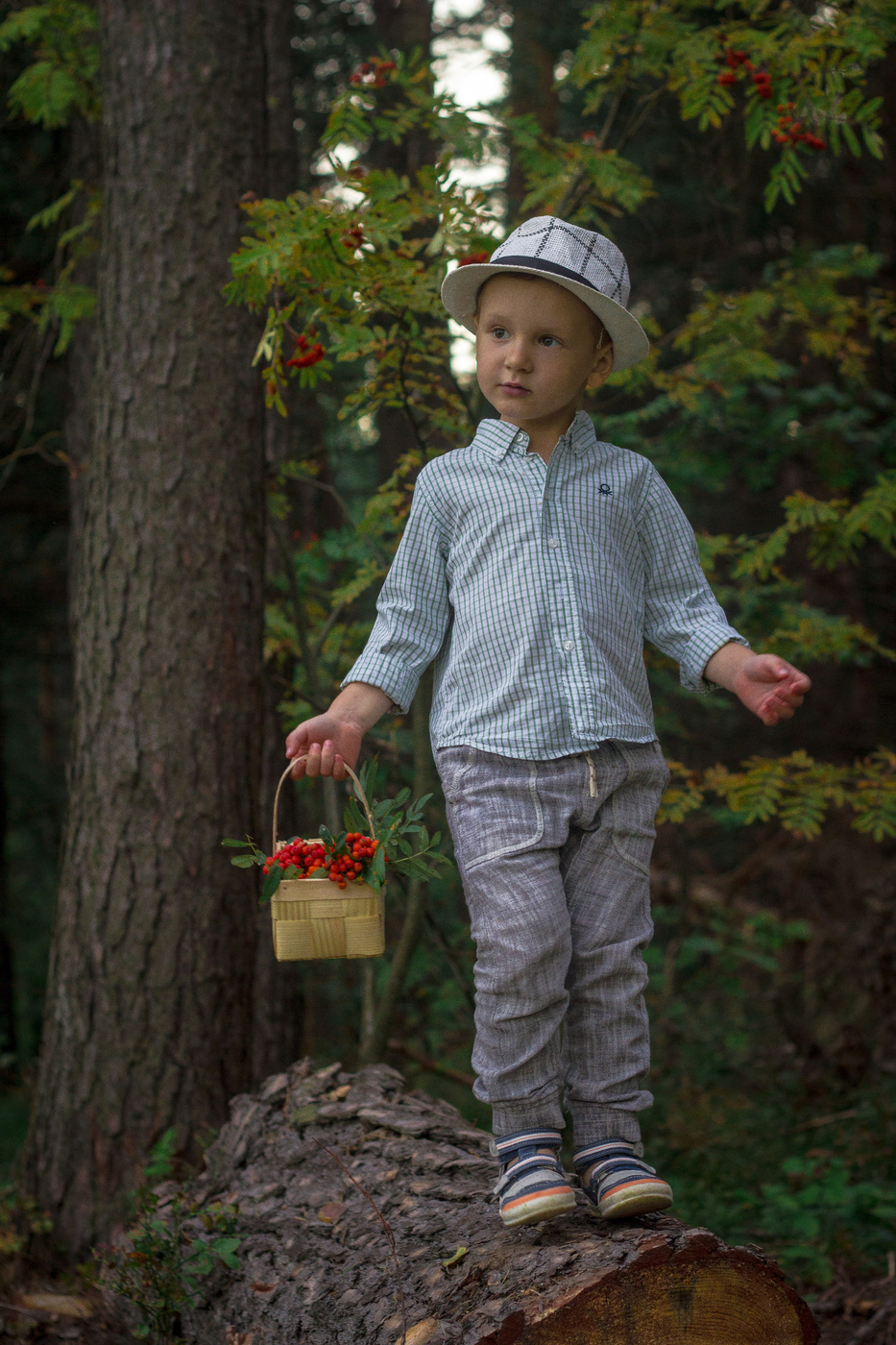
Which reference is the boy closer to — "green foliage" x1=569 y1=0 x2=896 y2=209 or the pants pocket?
the pants pocket

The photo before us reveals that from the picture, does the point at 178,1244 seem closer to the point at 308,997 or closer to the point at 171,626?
the point at 171,626

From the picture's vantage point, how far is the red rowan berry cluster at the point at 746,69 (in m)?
3.37

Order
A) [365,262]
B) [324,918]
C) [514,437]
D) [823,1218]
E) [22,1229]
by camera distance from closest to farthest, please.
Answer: [324,918]
[514,437]
[365,262]
[22,1229]
[823,1218]

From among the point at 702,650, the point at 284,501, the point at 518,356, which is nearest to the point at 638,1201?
the point at 702,650

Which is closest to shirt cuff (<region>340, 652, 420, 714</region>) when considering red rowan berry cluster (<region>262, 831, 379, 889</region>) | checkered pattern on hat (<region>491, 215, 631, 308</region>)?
red rowan berry cluster (<region>262, 831, 379, 889</region>)

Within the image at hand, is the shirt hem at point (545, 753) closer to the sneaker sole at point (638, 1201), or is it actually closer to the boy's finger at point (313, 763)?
the boy's finger at point (313, 763)

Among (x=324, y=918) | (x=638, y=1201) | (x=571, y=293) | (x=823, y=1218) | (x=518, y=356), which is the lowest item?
(x=823, y=1218)

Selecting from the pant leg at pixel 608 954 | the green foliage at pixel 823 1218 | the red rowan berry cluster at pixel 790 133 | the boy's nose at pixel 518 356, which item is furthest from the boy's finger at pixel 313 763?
the green foliage at pixel 823 1218

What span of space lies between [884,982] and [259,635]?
388 cm

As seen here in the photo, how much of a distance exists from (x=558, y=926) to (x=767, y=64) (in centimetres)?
291

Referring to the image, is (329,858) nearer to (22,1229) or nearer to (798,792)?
(798,792)

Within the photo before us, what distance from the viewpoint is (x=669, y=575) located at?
2604 millimetres

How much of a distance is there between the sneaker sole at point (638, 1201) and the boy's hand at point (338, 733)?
39.7 inches

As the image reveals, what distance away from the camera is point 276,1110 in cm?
339
